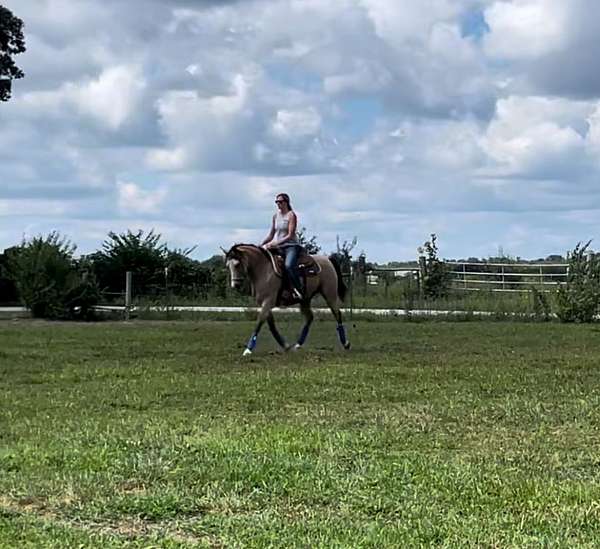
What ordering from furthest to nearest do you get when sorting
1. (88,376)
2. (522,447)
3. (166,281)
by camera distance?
1. (166,281)
2. (88,376)
3. (522,447)

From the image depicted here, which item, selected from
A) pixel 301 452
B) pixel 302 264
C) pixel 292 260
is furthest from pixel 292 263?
pixel 301 452

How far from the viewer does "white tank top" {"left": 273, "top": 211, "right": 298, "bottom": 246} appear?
15.6 metres

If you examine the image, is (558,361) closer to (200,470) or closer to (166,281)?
(200,470)

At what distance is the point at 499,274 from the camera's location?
3356cm

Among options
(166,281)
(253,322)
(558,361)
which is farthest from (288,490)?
A: (166,281)

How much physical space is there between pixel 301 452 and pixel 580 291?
17.6 m

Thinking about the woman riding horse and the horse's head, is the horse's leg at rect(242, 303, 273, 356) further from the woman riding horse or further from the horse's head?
the horse's head

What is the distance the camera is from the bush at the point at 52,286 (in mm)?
25391

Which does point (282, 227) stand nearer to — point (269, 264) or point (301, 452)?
point (269, 264)

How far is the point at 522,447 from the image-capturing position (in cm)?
731

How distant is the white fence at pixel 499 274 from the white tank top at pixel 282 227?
15.5 meters

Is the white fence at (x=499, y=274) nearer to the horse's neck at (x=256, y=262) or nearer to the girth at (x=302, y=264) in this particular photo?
the girth at (x=302, y=264)

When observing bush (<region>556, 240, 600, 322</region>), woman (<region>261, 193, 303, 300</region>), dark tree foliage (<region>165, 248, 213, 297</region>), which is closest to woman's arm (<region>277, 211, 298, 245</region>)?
woman (<region>261, 193, 303, 300</region>)

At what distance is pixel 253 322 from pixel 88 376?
1180 cm
